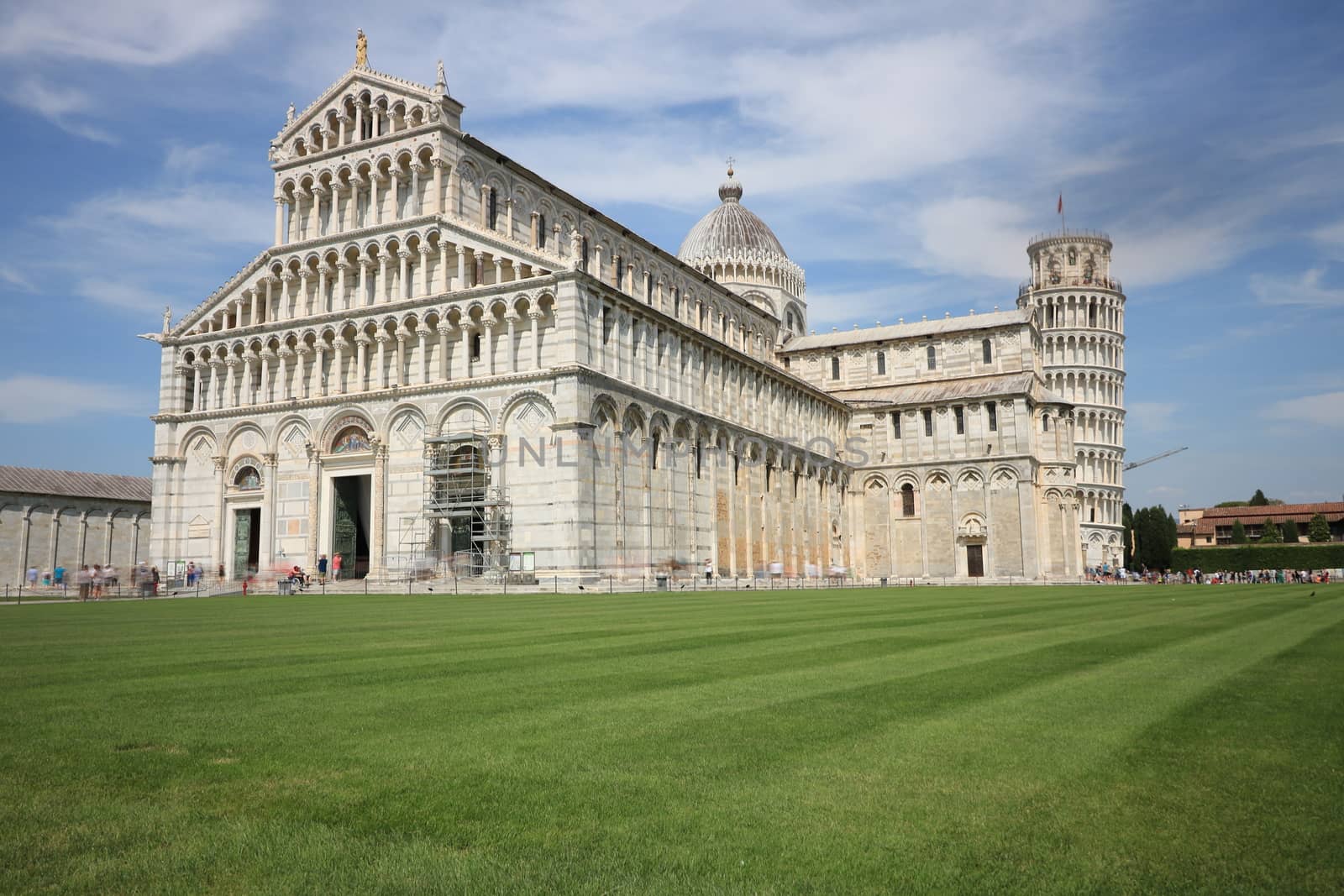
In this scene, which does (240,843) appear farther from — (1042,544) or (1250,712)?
(1042,544)

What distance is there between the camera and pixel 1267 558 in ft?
258

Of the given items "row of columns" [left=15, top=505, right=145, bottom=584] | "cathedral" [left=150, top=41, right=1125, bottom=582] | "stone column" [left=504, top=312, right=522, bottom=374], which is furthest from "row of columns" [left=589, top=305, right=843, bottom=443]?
"row of columns" [left=15, top=505, right=145, bottom=584]

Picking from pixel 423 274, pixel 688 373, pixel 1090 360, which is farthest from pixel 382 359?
pixel 1090 360

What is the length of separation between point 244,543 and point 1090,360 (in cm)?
8594

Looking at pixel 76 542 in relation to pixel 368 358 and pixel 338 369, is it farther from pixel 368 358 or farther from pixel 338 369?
pixel 368 358

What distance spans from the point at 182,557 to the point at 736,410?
30.6 metres

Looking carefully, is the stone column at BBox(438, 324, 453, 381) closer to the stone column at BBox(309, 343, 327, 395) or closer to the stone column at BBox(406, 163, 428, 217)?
the stone column at BBox(406, 163, 428, 217)

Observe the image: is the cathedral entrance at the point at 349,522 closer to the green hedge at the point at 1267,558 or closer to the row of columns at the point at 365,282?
the row of columns at the point at 365,282

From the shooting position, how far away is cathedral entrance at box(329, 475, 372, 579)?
46.5 meters

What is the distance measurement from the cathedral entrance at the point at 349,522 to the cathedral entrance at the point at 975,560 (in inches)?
1662

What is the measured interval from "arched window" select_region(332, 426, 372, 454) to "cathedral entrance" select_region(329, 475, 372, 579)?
1.33m

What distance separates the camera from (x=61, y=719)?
811cm

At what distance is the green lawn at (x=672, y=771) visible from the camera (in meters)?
4.81

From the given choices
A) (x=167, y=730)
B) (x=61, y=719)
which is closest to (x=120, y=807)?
(x=167, y=730)
